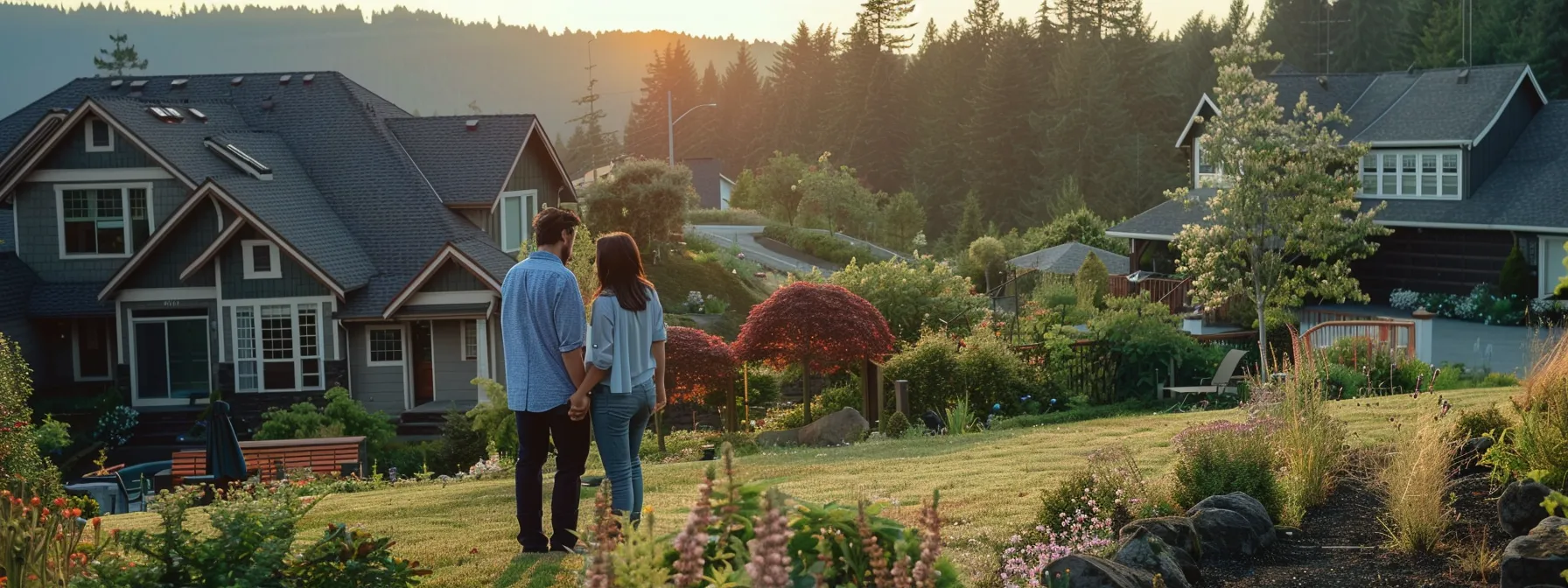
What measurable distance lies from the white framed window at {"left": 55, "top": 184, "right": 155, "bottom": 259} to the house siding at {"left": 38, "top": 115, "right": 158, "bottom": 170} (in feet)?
1.39

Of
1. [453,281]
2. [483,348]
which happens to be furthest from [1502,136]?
[453,281]

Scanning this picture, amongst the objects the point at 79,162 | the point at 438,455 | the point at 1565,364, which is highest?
the point at 79,162

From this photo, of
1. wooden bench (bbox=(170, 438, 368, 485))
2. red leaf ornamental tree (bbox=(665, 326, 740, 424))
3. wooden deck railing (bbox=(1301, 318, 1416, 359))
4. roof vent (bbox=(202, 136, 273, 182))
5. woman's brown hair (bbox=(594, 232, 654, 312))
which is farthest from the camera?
roof vent (bbox=(202, 136, 273, 182))

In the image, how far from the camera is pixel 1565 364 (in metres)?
9.01

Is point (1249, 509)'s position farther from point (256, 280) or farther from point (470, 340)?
point (256, 280)

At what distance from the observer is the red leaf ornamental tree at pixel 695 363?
1812cm

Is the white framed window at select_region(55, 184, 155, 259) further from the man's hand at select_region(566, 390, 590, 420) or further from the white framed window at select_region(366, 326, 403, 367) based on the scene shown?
the man's hand at select_region(566, 390, 590, 420)

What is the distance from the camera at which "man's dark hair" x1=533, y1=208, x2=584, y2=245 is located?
7.41 m

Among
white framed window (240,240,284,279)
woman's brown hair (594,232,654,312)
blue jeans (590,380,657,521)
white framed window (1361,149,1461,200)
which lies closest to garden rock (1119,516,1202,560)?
blue jeans (590,380,657,521)

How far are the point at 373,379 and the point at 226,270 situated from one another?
3.21m

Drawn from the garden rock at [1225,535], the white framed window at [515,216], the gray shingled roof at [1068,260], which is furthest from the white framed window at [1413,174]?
the garden rock at [1225,535]

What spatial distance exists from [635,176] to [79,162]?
56.5ft

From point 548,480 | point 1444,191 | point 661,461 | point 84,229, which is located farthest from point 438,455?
point 1444,191

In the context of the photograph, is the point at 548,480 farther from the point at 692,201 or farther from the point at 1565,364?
the point at 692,201
